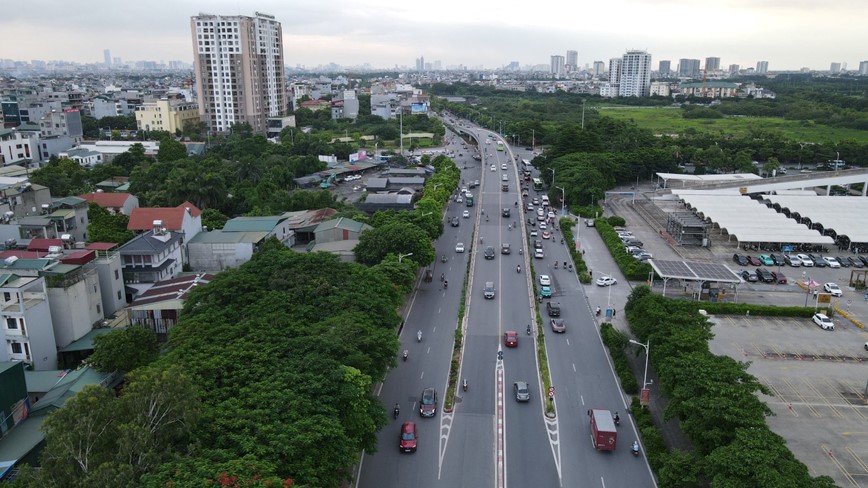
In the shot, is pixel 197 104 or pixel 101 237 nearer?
pixel 101 237

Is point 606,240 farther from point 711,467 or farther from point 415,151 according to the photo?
point 415,151

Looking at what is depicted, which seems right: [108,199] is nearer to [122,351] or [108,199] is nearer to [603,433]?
[122,351]

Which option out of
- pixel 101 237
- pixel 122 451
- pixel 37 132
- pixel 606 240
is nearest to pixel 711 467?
pixel 122 451

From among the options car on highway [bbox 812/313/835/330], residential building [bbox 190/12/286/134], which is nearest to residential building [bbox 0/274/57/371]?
car on highway [bbox 812/313/835/330]


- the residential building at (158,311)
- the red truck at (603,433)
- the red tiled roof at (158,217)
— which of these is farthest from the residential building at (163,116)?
the red truck at (603,433)

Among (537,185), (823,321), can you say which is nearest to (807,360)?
(823,321)

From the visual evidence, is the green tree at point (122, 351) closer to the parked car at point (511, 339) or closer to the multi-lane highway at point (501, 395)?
the multi-lane highway at point (501, 395)

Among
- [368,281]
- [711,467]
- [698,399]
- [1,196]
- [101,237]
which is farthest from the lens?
[1,196]
